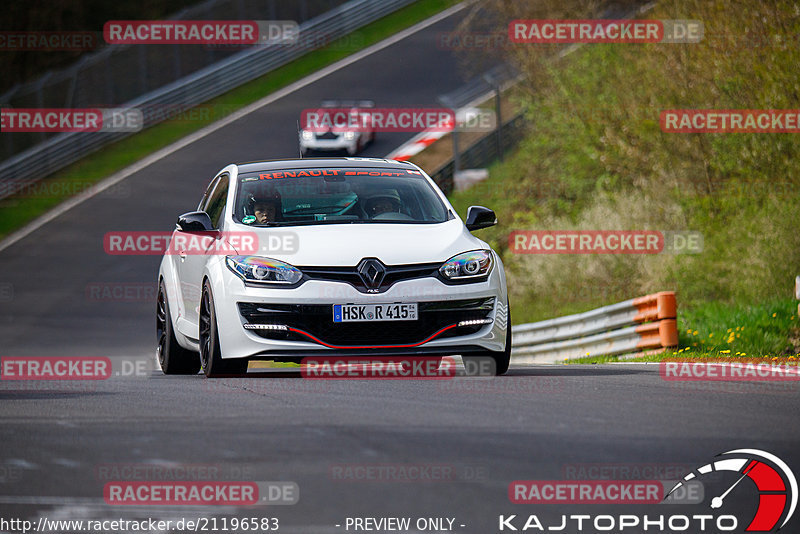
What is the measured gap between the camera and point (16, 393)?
380 inches

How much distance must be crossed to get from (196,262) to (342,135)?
26366mm

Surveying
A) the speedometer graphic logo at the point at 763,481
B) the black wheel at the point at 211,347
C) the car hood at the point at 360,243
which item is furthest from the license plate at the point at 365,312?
the speedometer graphic logo at the point at 763,481

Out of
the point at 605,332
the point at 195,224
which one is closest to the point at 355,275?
the point at 195,224

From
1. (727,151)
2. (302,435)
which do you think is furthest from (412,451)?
(727,151)

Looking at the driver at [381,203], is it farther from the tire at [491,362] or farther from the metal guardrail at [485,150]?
the metal guardrail at [485,150]

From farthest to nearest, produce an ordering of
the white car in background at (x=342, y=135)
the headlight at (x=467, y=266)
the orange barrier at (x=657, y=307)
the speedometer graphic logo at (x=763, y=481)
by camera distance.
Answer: the white car in background at (x=342, y=135), the orange barrier at (x=657, y=307), the headlight at (x=467, y=266), the speedometer graphic logo at (x=763, y=481)

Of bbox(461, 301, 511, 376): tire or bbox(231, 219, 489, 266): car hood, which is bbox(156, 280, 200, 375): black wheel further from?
bbox(461, 301, 511, 376): tire

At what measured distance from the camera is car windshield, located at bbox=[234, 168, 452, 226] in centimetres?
1041

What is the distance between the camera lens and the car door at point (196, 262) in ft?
34.1

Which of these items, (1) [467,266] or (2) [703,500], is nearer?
(2) [703,500]

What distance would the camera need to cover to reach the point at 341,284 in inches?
366

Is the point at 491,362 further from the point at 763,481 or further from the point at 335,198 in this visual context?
the point at 763,481

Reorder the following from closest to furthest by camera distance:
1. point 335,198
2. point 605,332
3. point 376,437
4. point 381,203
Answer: point 376,437 → point 381,203 → point 335,198 → point 605,332

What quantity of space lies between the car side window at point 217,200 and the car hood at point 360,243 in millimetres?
1168
